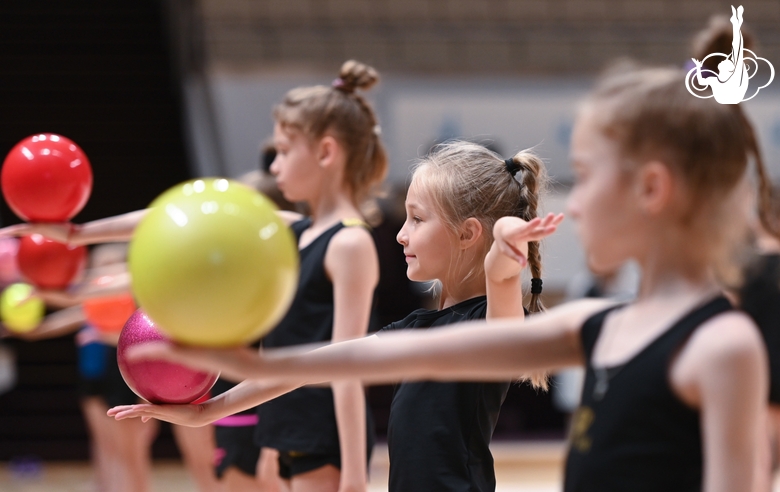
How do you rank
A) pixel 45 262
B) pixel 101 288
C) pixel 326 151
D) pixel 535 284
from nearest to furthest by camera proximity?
1. pixel 535 284
2. pixel 326 151
3. pixel 45 262
4. pixel 101 288

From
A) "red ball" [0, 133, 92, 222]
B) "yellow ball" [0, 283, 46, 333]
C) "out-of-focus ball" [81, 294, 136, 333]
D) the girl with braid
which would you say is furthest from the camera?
"out-of-focus ball" [81, 294, 136, 333]

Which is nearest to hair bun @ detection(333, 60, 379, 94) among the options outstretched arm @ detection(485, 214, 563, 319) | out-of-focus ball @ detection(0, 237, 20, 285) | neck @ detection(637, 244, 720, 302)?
outstretched arm @ detection(485, 214, 563, 319)

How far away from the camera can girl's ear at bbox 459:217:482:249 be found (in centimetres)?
174

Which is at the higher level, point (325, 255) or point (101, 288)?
point (325, 255)

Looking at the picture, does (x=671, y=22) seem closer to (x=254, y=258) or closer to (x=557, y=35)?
(x=557, y=35)

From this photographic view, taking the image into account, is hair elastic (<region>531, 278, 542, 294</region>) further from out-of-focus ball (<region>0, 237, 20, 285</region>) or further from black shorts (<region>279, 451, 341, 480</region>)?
out-of-focus ball (<region>0, 237, 20, 285</region>)

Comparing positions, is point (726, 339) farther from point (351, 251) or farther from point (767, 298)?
point (767, 298)

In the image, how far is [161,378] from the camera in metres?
1.42

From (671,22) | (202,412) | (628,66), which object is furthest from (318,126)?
(671,22)

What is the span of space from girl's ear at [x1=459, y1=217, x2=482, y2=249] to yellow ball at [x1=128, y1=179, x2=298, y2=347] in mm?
753

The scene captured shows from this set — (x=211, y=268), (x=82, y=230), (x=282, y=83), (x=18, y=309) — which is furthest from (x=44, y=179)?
(x=282, y=83)

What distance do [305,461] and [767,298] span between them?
2457 millimetres

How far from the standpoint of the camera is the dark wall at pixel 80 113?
643cm

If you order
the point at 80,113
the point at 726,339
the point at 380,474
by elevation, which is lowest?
the point at 380,474
